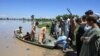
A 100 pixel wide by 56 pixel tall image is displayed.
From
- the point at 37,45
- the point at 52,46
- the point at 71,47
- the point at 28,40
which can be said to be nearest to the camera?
the point at 71,47

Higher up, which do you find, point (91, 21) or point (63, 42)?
point (91, 21)

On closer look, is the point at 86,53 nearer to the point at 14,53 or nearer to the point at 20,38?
the point at 14,53

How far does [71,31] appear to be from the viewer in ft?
46.6

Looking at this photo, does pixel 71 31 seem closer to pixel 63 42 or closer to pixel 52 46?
pixel 63 42

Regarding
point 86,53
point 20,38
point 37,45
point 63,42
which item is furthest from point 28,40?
point 86,53

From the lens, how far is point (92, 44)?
17.9ft

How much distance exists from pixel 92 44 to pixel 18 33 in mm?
18734

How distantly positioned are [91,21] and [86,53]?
56cm

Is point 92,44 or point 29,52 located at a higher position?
point 92,44

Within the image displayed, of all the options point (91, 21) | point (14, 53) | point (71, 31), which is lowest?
point (14, 53)

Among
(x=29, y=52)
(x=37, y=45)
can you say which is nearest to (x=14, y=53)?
(x=29, y=52)

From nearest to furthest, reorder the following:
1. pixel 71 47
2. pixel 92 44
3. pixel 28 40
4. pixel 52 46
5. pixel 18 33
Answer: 1. pixel 92 44
2. pixel 71 47
3. pixel 52 46
4. pixel 28 40
5. pixel 18 33

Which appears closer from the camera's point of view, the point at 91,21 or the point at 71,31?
the point at 91,21

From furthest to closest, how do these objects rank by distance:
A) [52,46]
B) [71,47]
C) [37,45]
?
[37,45], [52,46], [71,47]
